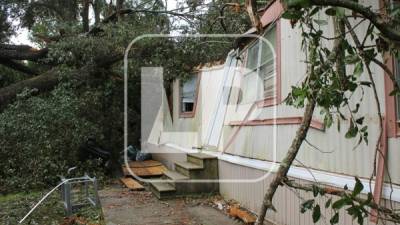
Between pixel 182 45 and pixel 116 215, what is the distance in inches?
206

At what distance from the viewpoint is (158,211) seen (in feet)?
25.9

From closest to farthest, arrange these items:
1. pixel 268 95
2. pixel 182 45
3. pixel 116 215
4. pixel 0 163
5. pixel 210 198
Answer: pixel 268 95 → pixel 116 215 → pixel 210 198 → pixel 0 163 → pixel 182 45

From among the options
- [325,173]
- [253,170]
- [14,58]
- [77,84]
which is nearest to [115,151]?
[77,84]

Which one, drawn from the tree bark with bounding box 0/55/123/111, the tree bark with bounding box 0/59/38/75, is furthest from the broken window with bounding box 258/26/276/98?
the tree bark with bounding box 0/59/38/75

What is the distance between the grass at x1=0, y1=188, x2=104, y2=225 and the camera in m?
7.89

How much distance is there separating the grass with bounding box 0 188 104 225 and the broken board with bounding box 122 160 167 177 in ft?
7.34

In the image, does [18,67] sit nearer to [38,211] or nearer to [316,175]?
[38,211]

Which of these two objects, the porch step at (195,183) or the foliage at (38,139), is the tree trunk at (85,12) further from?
the porch step at (195,183)

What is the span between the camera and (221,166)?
8.93 m

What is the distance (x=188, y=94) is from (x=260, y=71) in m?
4.66

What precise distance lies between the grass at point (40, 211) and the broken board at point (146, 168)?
224 cm

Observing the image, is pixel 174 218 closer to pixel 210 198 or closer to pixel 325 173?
pixel 210 198

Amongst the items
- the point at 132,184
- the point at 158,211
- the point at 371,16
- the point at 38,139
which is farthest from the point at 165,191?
the point at 371,16

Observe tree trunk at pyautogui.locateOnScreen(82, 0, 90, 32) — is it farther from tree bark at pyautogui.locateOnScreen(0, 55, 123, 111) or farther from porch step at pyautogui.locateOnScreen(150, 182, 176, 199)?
porch step at pyautogui.locateOnScreen(150, 182, 176, 199)
